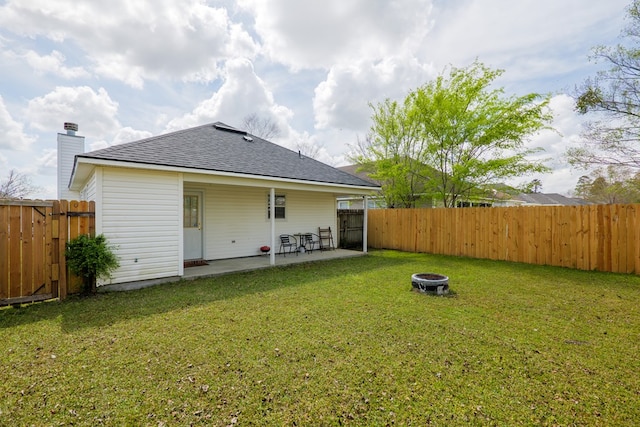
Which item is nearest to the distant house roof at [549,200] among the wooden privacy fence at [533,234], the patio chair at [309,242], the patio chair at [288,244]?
the wooden privacy fence at [533,234]

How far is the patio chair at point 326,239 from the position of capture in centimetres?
1141

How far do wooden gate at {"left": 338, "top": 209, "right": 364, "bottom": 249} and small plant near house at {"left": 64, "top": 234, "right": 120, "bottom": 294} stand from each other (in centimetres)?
870

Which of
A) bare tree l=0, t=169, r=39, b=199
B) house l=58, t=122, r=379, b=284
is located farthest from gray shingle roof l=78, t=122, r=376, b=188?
bare tree l=0, t=169, r=39, b=199

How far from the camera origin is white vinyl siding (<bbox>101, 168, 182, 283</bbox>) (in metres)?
5.69

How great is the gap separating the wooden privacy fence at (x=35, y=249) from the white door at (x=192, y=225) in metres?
3.13

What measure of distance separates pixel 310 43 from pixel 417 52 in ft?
13.6

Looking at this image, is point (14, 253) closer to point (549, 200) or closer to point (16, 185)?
point (16, 185)

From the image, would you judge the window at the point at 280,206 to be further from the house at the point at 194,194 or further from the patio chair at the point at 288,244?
the patio chair at the point at 288,244

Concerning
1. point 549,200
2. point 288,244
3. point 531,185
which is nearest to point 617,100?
point 531,185

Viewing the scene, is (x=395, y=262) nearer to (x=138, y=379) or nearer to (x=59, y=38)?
(x=138, y=379)

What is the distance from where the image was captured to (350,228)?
12945mm

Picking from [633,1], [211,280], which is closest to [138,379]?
[211,280]

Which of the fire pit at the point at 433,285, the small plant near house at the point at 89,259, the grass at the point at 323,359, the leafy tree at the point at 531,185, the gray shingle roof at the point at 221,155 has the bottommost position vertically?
the grass at the point at 323,359

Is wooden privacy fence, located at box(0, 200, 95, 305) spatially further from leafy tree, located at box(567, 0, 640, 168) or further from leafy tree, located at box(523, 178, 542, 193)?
leafy tree, located at box(567, 0, 640, 168)
